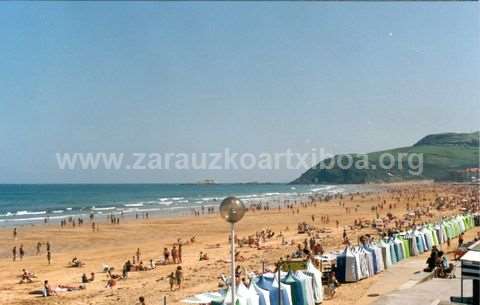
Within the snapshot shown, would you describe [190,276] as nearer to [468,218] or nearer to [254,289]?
[254,289]

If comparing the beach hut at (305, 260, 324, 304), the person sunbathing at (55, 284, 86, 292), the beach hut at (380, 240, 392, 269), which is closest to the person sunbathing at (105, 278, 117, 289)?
the person sunbathing at (55, 284, 86, 292)

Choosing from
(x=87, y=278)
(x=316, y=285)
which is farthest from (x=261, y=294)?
(x=87, y=278)

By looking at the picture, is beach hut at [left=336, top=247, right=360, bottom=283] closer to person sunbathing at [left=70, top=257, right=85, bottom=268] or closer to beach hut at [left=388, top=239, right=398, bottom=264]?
beach hut at [left=388, top=239, right=398, bottom=264]

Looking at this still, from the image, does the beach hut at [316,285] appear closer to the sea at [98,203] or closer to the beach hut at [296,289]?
the beach hut at [296,289]

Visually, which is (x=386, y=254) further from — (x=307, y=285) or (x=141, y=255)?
(x=141, y=255)

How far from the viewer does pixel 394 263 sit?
19.4 metres

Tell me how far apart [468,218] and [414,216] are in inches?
521

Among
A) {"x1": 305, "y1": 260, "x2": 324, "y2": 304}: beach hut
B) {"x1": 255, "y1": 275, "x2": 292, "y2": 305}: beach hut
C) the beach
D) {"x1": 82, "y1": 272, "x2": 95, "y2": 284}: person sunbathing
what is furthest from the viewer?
{"x1": 82, "y1": 272, "x2": 95, "y2": 284}: person sunbathing

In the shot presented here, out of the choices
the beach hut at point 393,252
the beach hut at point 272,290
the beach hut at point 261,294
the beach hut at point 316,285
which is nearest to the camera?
the beach hut at point 261,294

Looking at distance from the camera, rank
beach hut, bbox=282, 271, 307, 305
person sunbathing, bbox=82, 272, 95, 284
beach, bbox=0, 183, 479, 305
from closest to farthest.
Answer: beach hut, bbox=282, 271, 307, 305, beach, bbox=0, 183, 479, 305, person sunbathing, bbox=82, 272, 95, 284

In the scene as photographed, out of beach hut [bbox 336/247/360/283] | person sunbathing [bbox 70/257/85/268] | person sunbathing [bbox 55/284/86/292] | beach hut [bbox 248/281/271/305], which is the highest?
beach hut [bbox 248/281/271/305]

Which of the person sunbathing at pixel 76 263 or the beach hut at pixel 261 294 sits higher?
the beach hut at pixel 261 294

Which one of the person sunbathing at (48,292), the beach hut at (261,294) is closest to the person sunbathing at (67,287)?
the person sunbathing at (48,292)

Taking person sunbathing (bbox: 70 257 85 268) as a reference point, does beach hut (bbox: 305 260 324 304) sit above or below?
above
